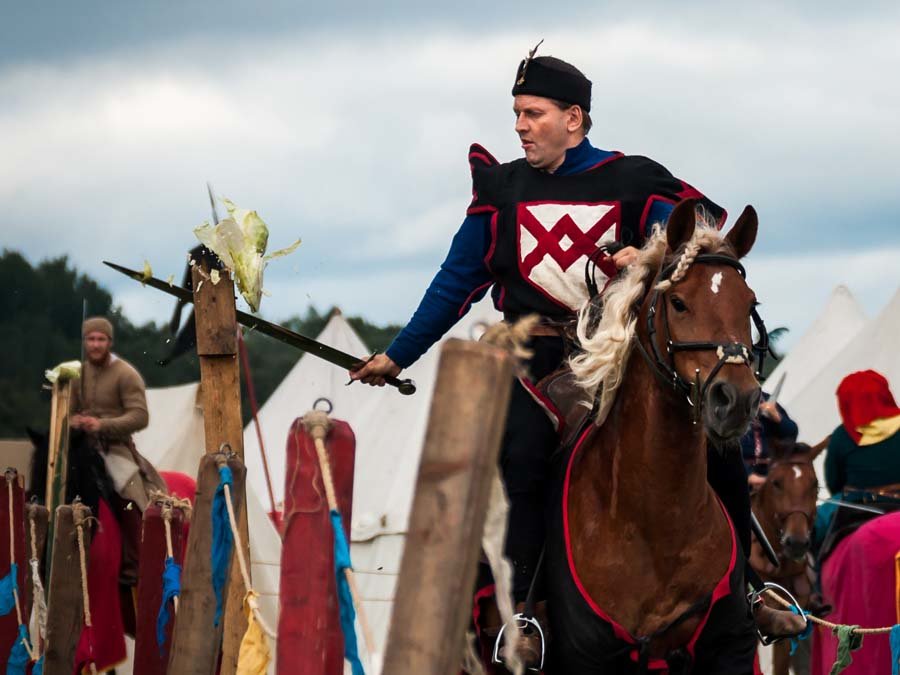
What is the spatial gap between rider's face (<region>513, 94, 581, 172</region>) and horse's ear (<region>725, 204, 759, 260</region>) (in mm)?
979

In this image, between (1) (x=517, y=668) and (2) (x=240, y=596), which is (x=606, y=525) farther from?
(1) (x=517, y=668)

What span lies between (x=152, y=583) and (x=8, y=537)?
96cm

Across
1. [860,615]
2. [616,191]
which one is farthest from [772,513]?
[616,191]

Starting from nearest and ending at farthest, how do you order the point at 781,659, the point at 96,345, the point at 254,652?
the point at 254,652, the point at 96,345, the point at 781,659

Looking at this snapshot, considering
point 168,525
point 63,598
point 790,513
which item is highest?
point 790,513

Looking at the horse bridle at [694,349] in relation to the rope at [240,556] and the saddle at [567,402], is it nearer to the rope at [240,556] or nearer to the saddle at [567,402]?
the saddle at [567,402]

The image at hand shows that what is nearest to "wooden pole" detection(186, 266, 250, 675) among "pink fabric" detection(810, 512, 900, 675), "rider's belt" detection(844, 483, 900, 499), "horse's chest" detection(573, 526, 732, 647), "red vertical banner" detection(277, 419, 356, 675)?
"horse's chest" detection(573, 526, 732, 647)

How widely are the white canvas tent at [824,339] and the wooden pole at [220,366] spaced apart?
1563 cm

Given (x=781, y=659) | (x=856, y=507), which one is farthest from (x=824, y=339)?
(x=856, y=507)

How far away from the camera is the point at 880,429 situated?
10.1m

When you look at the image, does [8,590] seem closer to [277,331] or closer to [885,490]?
[277,331]

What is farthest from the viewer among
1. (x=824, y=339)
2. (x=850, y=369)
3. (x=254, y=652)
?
(x=824, y=339)

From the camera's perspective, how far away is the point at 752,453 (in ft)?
35.3

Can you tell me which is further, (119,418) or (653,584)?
(119,418)
